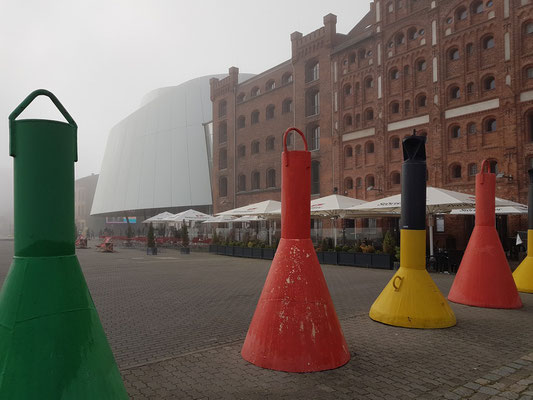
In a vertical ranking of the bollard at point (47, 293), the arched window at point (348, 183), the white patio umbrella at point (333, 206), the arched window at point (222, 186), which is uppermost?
the arched window at point (222, 186)

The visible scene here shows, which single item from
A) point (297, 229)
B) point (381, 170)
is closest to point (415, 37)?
point (381, 170)

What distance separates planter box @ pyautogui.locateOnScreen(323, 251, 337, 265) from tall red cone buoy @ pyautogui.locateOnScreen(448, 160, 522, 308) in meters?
8.89

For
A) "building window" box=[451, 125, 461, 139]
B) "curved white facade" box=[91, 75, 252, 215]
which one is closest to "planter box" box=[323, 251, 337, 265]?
"building window" box=[451, 125, 461, 139]

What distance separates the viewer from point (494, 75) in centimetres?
2250

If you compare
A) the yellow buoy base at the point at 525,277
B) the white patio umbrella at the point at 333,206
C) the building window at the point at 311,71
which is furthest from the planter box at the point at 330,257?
the building window at the point at 311,71

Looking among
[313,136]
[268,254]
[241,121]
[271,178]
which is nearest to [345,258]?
[268,254]

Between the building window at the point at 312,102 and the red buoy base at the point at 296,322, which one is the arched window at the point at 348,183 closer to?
the building window at the point at 312,102

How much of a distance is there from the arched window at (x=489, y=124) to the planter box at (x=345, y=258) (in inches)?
457

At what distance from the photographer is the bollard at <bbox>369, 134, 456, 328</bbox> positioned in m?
6.68

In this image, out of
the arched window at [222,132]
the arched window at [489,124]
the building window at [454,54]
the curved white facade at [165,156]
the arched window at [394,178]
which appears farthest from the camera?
the curved white facade at [165,156]

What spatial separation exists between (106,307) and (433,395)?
21.9 feet

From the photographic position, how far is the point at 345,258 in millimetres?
17547

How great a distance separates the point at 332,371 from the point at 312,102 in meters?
30.7

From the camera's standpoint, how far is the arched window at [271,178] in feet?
120
